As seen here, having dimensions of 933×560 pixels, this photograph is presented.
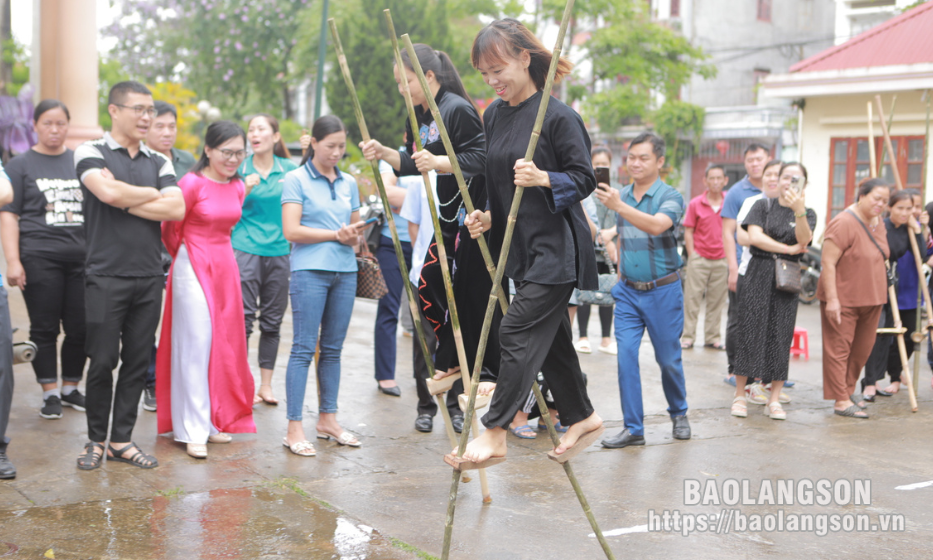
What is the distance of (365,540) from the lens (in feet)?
12.7

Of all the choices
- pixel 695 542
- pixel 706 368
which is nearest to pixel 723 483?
pixel 695 542

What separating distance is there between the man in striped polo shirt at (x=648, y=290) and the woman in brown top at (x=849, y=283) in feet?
5.44

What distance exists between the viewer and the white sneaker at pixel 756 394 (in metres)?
7.23

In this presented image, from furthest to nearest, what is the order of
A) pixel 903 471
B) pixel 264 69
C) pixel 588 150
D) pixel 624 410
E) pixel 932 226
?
1. pixel 264 69
2. pixel 932 226
3. pixel 624 410
4. pixel 903 471
5. pixel 588 150

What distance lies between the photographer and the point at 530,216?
12.5 ft

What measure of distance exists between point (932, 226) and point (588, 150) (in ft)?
19.8

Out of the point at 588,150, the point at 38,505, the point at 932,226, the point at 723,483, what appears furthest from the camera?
the point at 932,226

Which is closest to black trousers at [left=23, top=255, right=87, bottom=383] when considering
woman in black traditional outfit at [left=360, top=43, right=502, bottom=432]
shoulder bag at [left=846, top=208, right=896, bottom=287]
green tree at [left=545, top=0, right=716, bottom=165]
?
woman in black traditional outfit at [left=360, top=43, right=502, bottom=432]

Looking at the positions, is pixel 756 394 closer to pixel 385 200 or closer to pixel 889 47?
pixel 385 200

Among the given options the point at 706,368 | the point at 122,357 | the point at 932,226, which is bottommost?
the point at 706,368

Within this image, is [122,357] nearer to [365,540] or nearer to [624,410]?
[365,540]

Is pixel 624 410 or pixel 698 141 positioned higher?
pixel 698 141

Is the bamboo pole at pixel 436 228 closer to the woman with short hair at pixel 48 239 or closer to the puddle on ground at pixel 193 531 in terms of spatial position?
the puddle on ground at pixel 193 531

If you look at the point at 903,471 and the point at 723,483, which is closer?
the point at 723,483
